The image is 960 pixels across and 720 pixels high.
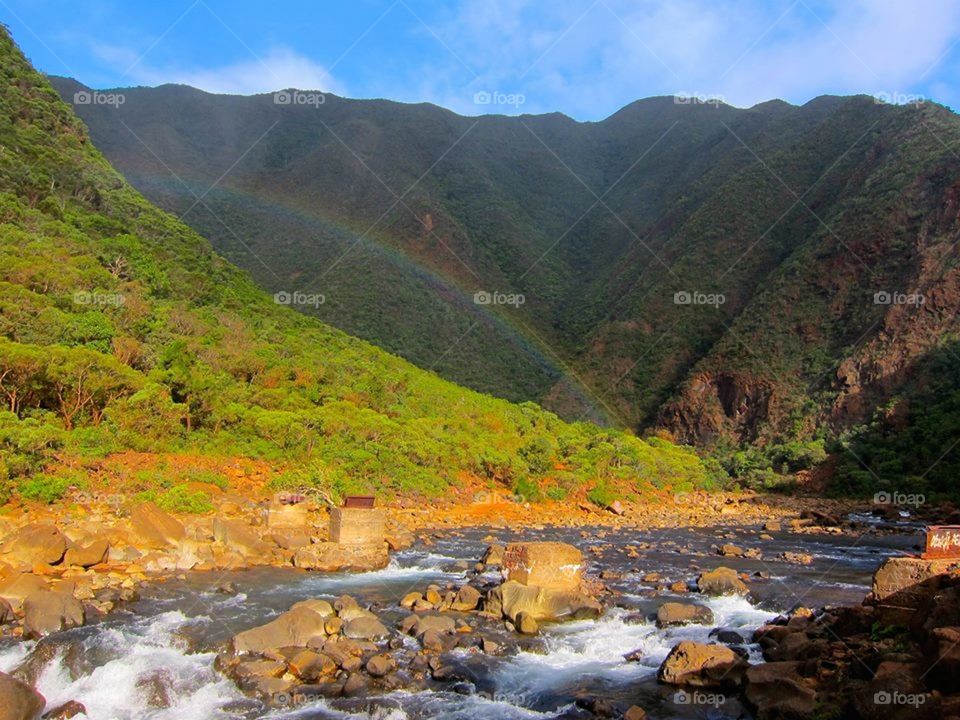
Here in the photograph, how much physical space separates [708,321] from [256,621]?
257 feet

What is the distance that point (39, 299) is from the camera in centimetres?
2722

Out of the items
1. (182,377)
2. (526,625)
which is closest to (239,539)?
(526,625)

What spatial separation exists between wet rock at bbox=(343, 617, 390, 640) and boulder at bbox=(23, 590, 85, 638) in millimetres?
4340

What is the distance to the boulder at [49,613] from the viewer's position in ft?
36.3

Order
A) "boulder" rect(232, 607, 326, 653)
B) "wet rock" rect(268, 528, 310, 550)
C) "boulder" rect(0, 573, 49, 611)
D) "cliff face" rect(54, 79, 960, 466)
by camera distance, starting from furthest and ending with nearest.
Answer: "cliff face" rect(54, 79, 960, 466)
"wet rock" rect(268, 528, 310, 550)
"boulder" rect(0, 573, 49, 611)
"boulder" rect(232, 607, 326, 653)

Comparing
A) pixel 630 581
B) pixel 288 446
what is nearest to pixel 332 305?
pixel 288 446

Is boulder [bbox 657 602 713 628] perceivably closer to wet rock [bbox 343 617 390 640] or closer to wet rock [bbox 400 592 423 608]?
wet rock [bbox 400 592 423 608]

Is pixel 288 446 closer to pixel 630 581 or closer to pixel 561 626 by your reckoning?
pixel 630 581
